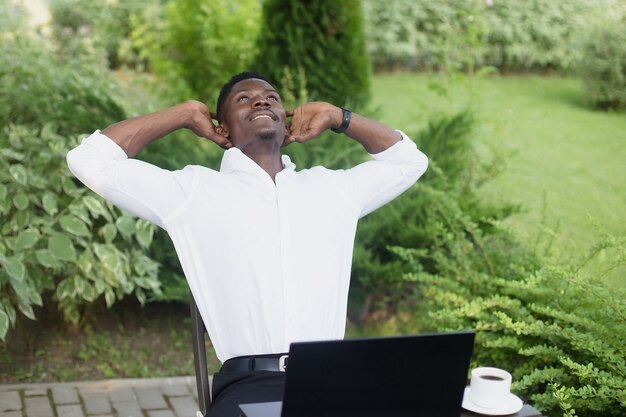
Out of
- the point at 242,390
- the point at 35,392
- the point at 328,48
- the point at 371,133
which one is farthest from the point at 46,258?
the point at 328,48

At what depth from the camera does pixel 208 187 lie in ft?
8.36

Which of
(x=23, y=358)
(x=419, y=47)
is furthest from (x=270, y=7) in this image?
(x=419, y=47)

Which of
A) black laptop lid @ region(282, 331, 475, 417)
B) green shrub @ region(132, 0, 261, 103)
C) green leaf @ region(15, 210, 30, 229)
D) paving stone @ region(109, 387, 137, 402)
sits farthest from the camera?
green shrub @ region(132, 0, 261, 103)

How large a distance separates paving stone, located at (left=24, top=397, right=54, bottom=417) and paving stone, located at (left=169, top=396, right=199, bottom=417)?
0.51 meters

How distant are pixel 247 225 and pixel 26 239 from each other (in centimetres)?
181

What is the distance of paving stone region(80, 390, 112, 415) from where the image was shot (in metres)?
3.88

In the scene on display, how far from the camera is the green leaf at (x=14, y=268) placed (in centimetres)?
378

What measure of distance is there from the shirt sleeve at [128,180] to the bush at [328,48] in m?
3.80

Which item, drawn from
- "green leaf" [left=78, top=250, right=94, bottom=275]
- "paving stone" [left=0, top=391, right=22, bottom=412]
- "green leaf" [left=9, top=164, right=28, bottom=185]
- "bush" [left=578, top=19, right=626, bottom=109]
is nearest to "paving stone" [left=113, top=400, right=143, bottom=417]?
"paving stone" [left=0, top=391, right=22, bottom=412]

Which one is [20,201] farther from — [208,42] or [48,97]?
[208,42]

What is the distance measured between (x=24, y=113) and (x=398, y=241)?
218cm

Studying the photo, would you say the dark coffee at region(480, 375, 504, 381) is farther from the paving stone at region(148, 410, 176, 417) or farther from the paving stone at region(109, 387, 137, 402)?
the paving stone at region(109, 387, 137, 402)

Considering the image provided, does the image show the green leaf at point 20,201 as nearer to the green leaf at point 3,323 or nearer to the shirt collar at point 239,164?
the green leaf at point 3,323

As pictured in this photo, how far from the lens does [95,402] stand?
3949 millimetres
